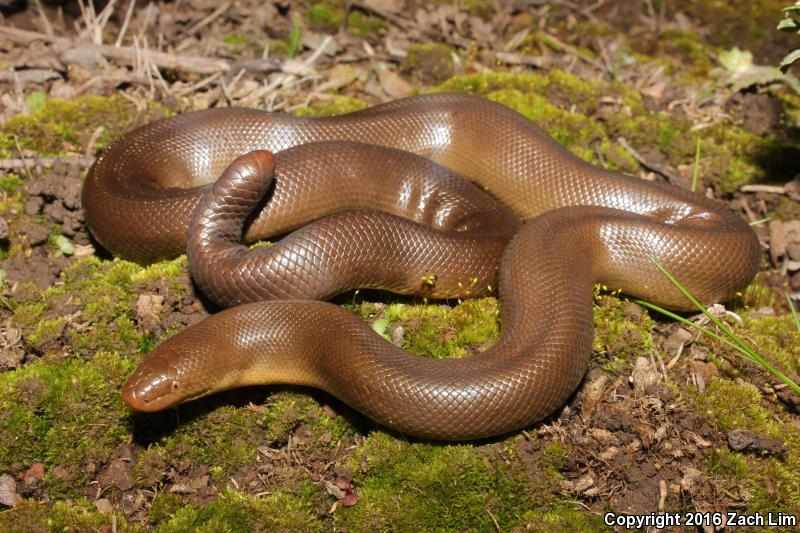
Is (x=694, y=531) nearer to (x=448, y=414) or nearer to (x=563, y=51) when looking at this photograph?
(x=448, y=414)

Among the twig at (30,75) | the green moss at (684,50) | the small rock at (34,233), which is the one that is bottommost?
the small rock at (34,233)

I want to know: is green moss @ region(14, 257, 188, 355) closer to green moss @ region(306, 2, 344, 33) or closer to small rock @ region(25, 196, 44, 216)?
small rock @ region(25, 196, 44, 216)

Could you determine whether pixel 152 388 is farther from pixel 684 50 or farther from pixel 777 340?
pixel 684 50

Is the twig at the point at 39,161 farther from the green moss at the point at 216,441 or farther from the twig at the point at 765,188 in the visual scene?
the twig at the point at 765,188

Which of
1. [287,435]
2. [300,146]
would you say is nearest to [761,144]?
[300,146]

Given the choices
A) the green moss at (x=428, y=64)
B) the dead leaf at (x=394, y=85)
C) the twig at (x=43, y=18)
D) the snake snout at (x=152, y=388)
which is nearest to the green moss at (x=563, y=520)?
the snake snout at (x=152, y=388)
